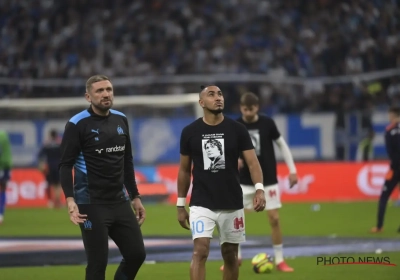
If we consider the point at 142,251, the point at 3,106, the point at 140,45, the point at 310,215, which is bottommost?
the point at 310,215

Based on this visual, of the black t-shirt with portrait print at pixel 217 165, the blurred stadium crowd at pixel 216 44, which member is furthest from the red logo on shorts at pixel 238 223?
the blurred stadium crowd at pixel 216 44

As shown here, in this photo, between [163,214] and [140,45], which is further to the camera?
[140,45]

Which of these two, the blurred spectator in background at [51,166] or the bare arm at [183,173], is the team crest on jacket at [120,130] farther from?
the blurred spectator in background at [51,166]

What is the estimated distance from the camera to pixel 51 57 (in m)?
32.1

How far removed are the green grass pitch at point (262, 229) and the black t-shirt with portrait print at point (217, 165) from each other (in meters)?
2.78

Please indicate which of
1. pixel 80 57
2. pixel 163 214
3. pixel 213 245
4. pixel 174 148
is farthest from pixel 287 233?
pixel 80 57

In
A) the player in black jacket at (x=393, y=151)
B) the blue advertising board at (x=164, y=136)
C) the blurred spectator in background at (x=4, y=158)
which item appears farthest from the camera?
the blue advertising board at (x=164, y=136)

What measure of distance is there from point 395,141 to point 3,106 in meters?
15.7

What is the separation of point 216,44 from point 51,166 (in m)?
8.59

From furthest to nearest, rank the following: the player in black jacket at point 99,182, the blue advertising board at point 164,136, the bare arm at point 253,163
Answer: the blue advertising board at point 164,136 < the bare arm at point 253,163 < the player in black jacket at point 99,182

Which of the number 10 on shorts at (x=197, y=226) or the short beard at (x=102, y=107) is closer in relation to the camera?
the short beard at (x=102, y=107)

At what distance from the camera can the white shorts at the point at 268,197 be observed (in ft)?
41.1

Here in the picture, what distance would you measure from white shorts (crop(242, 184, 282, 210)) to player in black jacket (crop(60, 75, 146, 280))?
386 centimetres

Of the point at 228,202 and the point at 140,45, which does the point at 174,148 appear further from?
the point at 228,202
